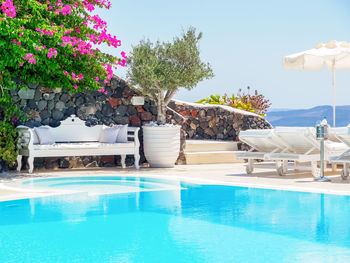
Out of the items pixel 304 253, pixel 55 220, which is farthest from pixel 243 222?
pixel 55 220

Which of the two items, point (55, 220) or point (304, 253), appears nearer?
point (304, 253)

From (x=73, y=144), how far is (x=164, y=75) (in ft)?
7.73

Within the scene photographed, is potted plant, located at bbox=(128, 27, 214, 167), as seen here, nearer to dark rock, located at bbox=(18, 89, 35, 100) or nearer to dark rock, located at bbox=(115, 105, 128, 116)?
dark rock, located at bbox=(115, 105, 128, 116)

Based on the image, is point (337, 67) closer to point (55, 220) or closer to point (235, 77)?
point (235, 77)

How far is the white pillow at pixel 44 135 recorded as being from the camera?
407 inches

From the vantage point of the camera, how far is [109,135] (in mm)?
11008

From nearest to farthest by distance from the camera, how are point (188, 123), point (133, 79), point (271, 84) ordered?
point (133, 79) → point (188, 123) → point (271, 84)

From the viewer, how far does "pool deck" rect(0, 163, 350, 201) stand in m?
7.47

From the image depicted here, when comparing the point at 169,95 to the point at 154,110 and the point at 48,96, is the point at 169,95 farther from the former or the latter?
the point at 48,96

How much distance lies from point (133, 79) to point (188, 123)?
8.69ft

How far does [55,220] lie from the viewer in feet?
18.8

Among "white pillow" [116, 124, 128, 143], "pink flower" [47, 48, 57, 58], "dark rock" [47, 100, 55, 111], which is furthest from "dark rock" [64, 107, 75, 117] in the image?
"pink flower" [47, 48, 57, 58]

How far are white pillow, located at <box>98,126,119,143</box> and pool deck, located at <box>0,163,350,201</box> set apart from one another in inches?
22.8

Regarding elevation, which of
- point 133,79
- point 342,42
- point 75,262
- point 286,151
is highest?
point 342,42
